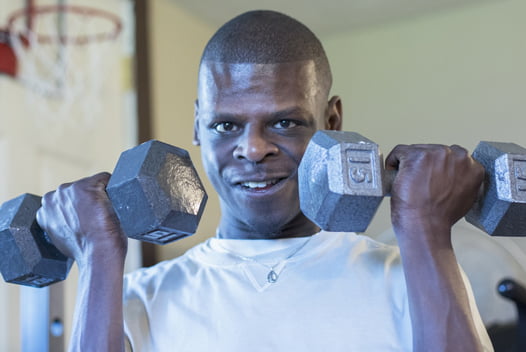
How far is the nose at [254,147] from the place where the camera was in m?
1.02

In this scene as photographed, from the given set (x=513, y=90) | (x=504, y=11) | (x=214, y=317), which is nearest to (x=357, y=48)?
(x=504, y=11)

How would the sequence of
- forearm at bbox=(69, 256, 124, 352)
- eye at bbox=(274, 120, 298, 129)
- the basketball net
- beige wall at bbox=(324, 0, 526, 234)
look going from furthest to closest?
the basketball net
beige wall at bbox=(324, 0, 526, 234)
eye at bbox=(274, 120, 298, 129)
forearm at bbox=(69, 256, 124, 352)

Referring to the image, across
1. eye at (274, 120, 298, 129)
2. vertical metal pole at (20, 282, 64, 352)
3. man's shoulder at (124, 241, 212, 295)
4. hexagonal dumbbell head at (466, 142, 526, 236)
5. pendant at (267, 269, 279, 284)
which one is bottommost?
vertical metal pole at (20, 282, 64, 352)

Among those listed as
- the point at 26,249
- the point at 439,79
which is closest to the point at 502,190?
the point at 26,249

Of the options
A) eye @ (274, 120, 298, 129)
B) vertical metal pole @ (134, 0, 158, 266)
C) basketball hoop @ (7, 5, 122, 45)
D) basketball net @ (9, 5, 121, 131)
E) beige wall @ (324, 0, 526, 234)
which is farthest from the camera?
vertical metal pole @ (134, 0, 158, 266)

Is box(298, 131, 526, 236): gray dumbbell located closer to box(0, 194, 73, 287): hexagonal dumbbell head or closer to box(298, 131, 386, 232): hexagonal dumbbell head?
box(298, 131, 386, 232): hexagonal dumbbell head

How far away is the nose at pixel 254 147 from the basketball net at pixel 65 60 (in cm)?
168

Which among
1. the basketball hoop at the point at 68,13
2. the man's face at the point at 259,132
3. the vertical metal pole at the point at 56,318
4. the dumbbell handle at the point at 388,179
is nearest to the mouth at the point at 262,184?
the man's face at the point at 259,132

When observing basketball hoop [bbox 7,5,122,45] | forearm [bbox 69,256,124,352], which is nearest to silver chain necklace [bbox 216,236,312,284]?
forearm [bbox 69,256,124,352]

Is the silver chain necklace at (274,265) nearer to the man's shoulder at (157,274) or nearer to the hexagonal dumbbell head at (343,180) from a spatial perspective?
the man's shoulder at (157,274)

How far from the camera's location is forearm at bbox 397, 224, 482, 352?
0.85 metres

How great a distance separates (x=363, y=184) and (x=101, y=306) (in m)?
0.37

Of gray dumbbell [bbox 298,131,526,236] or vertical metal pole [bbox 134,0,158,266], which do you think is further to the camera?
vertical metal pole [bbox 134,0,158,266]

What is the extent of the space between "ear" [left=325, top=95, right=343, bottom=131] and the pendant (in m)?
0.24
